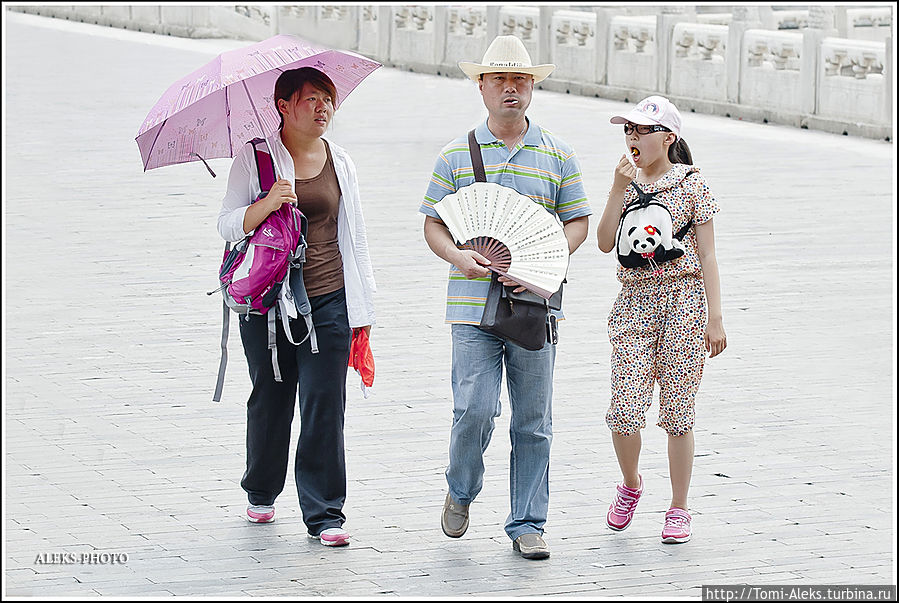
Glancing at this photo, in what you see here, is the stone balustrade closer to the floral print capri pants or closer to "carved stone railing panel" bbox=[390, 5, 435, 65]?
"carved stone railing panel" bbox=[390, 5, 435, 65]

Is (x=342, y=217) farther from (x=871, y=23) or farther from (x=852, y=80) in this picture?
(x=871, y=23)

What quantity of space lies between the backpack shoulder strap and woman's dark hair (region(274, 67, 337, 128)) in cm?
16

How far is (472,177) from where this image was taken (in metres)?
5.58

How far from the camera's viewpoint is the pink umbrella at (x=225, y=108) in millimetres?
5660

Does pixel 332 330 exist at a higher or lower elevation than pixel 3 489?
higher

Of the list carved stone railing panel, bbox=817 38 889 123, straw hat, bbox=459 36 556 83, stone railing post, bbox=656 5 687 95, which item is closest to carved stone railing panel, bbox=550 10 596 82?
stone railing post, bbox=656 5 687 95

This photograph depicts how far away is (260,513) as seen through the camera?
6.08 metres

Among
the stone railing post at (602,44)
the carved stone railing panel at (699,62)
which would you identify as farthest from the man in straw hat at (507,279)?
the stone railing post at (602,44)

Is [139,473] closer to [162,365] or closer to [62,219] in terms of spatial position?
[162,365]

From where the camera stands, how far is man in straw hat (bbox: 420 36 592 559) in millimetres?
5520

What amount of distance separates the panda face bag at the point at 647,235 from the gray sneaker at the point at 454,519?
44.7 inches

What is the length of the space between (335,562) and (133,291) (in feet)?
17.4

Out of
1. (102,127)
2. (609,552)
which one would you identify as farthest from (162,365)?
(102,127)

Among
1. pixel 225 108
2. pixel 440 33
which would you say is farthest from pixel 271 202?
pixel 440 33
